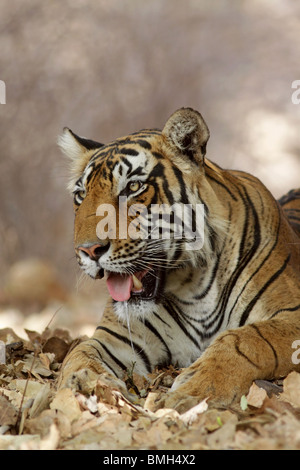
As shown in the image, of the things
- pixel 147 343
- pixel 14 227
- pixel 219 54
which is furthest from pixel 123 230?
pixel 219 54

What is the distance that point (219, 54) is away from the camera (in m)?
8.65

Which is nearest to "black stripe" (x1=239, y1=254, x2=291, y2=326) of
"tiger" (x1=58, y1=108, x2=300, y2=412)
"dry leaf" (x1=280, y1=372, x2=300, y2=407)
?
"tiger" (x1=58, y1=108, x2=300, y2=412)

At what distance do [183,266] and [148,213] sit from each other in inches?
14.7

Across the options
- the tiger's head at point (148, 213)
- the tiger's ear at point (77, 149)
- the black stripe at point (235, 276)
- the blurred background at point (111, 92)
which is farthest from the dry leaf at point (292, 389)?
the blurred background at point (111, 92)

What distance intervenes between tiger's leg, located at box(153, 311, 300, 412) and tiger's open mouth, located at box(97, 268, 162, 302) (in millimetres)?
510

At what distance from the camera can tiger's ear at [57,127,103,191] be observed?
146 inches

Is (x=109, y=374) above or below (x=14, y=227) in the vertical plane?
below

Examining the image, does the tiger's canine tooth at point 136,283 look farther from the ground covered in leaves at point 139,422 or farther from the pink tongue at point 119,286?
the ground covered in leaves at point 139,422

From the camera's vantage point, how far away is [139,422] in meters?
2.38

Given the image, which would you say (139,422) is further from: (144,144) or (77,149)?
(77,149)

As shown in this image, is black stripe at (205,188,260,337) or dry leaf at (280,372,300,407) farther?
black stripe at (205,188,260,337)

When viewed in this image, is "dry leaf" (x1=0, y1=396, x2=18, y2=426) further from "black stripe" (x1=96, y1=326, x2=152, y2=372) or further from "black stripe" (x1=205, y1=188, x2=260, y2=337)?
"black stripe" (x1=205, y1=188, x2=260, y2=337)
